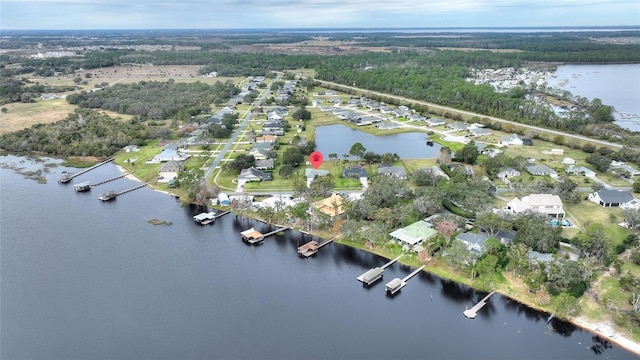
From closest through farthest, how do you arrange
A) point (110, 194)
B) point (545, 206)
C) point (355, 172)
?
1. point (545, 206)
2. point (110, 194)
3. point (355, 172)

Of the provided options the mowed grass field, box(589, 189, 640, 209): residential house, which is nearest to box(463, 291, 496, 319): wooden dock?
box(589, 189, 640, 209): residential house

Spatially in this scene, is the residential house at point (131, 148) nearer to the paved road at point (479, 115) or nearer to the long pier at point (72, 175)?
the long pier at point (72, 175)

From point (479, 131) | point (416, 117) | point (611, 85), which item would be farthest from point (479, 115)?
point (611, 85)

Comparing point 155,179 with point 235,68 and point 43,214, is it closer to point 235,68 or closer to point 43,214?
point 43,214

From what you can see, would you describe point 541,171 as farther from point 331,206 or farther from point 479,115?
point 479,115

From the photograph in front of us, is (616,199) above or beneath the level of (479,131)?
beneath

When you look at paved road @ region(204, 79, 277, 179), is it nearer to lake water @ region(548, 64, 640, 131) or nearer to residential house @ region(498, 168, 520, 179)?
residential house @ region(498, 168, 520, 179)

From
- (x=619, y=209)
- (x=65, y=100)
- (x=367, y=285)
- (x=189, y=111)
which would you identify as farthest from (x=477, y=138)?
(x=65, y=100)
